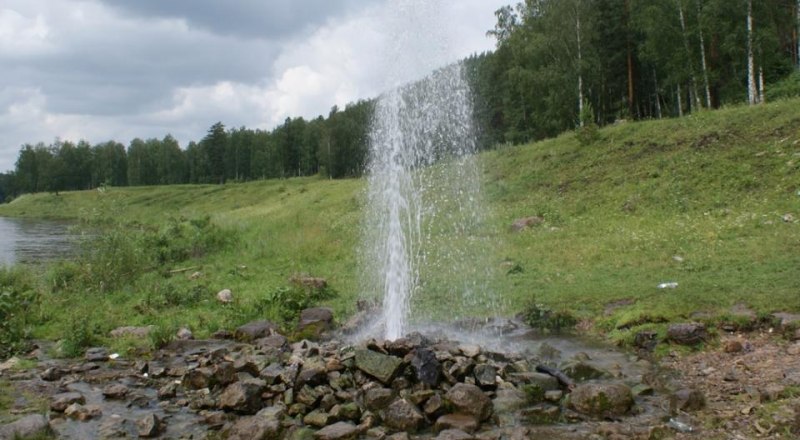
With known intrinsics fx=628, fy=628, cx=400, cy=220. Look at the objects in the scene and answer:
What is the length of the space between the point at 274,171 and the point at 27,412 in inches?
4507

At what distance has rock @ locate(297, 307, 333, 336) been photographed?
17453 mm

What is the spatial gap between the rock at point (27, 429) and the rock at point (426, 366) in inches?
248

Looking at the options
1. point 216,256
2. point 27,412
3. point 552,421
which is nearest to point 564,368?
point 552,421

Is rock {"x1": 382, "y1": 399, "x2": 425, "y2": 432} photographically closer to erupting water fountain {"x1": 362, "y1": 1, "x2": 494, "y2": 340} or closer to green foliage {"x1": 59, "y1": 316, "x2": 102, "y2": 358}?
erupting water fountain {"x1": 362, "y1": 1, "x2": 494, "y2": 340}

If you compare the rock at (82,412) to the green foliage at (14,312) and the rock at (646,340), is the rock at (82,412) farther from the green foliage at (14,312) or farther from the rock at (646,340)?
the rock at (646,340)

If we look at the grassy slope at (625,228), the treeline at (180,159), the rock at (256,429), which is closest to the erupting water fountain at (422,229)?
the grassy slope at (625,228)

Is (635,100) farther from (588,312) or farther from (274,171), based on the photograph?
(274,171)

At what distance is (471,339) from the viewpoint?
15.8 meters

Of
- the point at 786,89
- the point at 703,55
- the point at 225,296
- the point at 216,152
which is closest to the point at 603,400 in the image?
the point at 225,296

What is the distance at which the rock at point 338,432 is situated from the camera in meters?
9.95

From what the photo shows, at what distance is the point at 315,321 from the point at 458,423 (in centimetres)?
823

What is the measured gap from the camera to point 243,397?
11.3 metres

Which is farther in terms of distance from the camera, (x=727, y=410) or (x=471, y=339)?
(x=471, y=339)

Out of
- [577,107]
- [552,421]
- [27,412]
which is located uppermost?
[577,107]
